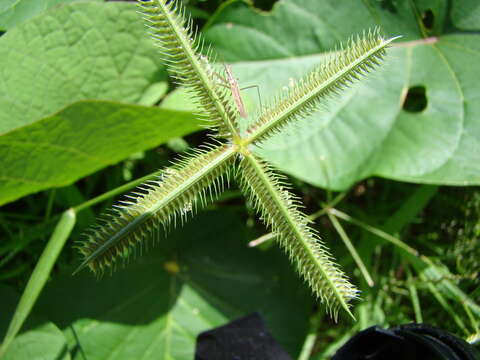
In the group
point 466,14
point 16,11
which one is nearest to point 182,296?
point 16,11

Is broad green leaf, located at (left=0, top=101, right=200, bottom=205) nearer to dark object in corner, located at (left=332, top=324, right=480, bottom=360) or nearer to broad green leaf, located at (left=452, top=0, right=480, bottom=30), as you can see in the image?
dark object in corner, located at (left=332, top=324, right=480, bottom=360)

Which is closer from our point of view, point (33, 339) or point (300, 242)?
point (300, 242)

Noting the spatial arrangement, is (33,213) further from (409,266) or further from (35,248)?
(409,266)

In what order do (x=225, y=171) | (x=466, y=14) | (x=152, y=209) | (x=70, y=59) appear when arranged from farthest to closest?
1. (x=466, y=14)
2. (x=70, y=59)
3. (x=225, y=171)
4. (x=152, y=209)

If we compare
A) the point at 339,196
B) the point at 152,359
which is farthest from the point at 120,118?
the point at 339,196

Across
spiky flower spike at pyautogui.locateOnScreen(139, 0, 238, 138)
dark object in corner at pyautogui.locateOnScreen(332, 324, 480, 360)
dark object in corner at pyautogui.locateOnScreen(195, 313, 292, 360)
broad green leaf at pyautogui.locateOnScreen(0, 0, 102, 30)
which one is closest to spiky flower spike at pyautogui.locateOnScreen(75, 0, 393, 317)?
spiky flower spike at pyautogui.locateOnScreen(139, 0, 238, 138)

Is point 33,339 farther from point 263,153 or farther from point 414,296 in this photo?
point 414,296
